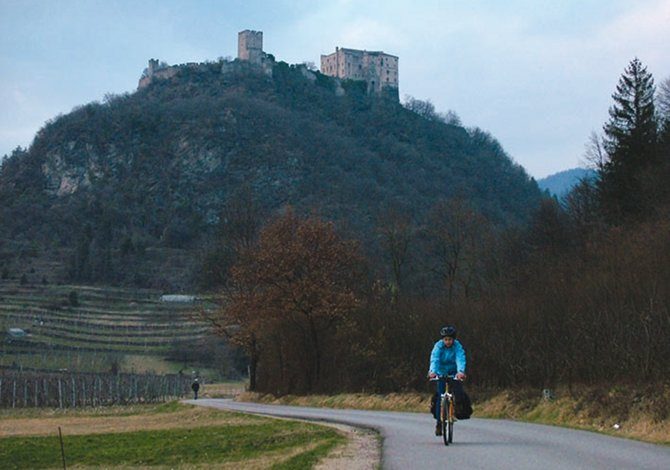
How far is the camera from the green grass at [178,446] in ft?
59.0

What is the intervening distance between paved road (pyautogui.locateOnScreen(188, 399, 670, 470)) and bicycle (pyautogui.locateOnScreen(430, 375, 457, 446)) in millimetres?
207

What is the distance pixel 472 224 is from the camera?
52375mm

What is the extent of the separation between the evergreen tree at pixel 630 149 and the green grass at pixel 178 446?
23.7m

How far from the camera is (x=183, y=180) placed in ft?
588

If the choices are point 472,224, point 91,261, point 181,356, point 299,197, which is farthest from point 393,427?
point 299,197

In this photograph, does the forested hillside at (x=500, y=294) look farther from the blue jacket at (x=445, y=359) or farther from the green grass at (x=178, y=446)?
the green grass at (x=178, y=446)

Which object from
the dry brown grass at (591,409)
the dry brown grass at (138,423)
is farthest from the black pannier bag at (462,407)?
the dry brown grass at (138,423)

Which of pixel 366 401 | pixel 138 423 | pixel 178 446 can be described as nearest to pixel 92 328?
pixel 138 423

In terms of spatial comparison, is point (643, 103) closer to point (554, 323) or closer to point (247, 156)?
point (554, 323)

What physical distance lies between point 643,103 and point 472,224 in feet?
37.0

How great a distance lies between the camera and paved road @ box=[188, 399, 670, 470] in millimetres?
11484

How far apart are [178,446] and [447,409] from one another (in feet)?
30.5

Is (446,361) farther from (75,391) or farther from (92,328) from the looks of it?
(92,328)

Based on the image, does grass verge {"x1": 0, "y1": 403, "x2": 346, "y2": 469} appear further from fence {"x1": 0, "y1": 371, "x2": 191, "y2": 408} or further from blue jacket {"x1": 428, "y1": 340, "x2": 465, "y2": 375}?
fence {"x1": 0, "y1": 371, "x2": 191, "y2": 408}
